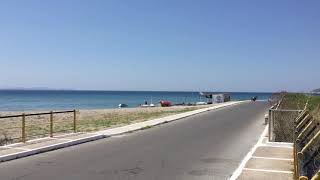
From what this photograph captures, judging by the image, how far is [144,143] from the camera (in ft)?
60.3

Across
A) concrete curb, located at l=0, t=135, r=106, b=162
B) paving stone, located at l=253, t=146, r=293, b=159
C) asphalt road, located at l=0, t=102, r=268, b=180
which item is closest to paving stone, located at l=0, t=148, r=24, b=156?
concrete curb, located at l=0, t=135, r=106, b=162

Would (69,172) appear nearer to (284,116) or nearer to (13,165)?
(13,165)

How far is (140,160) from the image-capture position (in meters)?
14.0

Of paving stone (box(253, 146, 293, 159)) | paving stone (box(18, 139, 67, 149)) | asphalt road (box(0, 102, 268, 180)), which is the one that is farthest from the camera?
paving stone (box(18, 139, 67, 149))

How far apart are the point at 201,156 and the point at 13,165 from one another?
515cm

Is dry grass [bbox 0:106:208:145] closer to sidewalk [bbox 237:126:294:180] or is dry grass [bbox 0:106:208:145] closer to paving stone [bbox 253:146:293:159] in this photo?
paving stone [bbox 253:146:293:159]

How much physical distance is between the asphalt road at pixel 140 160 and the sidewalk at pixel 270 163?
447 millimetres

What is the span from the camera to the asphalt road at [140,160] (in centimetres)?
1166

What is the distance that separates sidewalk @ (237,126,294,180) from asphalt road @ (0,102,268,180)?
45cm

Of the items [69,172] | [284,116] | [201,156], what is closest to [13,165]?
[69,172]

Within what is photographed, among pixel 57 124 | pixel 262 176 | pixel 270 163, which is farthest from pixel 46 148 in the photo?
pixel 57 124

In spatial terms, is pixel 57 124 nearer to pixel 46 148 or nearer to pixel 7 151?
pixel 46 148

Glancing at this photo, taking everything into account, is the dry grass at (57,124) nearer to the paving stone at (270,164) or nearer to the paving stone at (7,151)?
the paving stone at (7,151)

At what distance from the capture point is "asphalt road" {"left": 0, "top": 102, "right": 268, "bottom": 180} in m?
11.7
